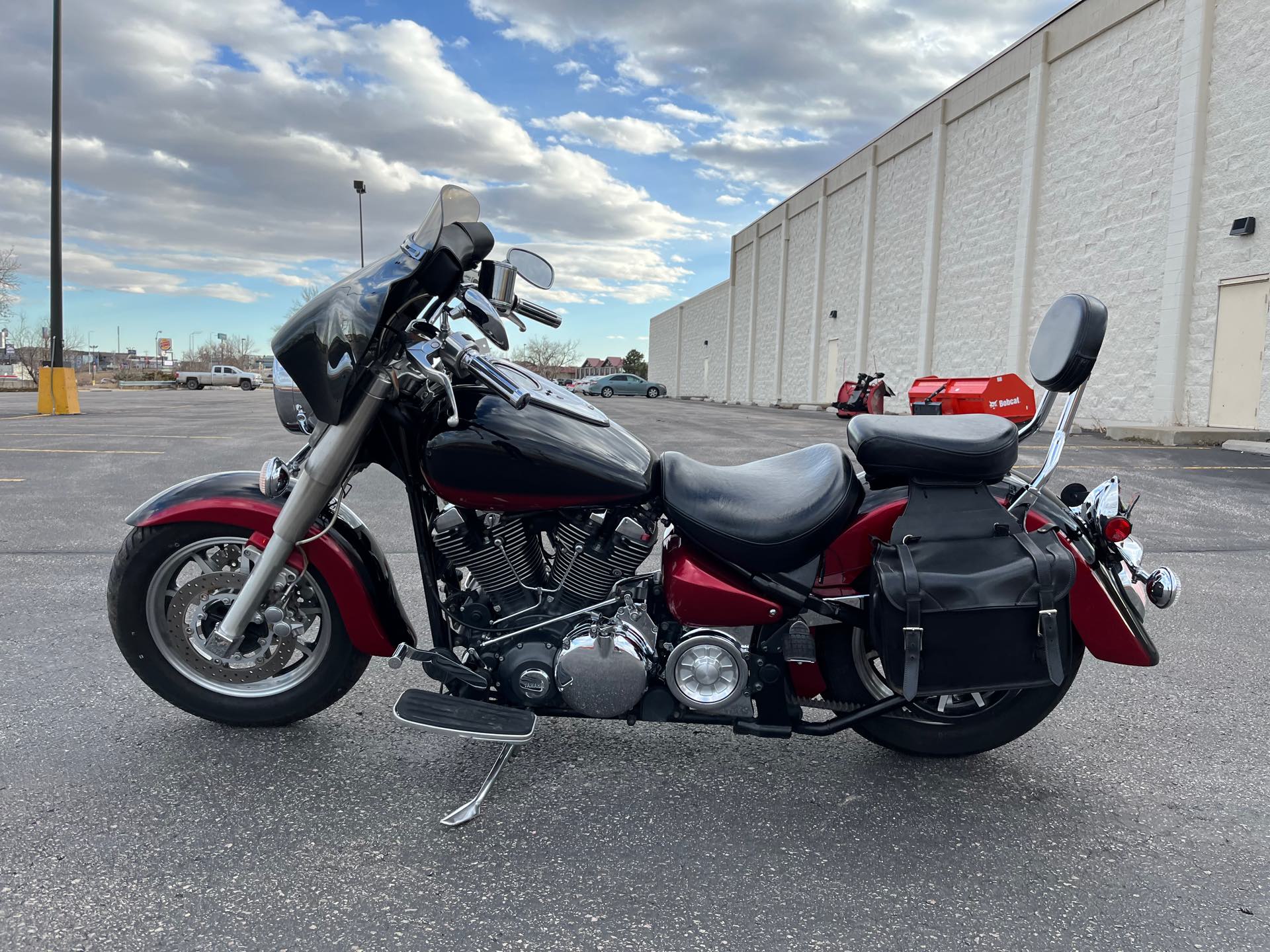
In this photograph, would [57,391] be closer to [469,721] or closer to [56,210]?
[56,210]

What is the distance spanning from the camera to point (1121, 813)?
2508 millimetres

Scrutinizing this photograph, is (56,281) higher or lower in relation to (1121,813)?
higher

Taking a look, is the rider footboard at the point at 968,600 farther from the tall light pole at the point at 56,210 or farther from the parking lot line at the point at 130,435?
the tall light pole at the point at 56,210

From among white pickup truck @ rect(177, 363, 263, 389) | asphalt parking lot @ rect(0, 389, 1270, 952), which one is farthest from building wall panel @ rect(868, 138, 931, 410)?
white pickup truck @ rect(177, 363, 263, 389)

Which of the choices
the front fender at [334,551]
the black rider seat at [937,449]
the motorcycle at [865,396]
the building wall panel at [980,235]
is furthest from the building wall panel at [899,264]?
the front fender at [334,551]

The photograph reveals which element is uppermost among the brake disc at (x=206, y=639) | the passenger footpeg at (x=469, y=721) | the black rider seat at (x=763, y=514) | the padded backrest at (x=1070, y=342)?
the padded backrest at (x=1070, y=342)

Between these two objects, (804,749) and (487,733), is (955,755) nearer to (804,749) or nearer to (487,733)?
(804,749)

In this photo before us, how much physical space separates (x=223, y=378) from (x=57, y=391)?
129ft

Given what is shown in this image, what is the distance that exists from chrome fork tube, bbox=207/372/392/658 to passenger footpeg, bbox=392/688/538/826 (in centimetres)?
59

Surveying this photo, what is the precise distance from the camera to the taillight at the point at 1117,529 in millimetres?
2334

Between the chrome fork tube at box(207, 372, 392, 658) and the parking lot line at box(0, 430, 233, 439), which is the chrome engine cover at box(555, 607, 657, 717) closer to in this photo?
the chrome fork tube at box(207, 372, 392, 658)

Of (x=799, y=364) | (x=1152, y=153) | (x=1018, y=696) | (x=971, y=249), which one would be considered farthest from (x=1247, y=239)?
(x=799, y=364)

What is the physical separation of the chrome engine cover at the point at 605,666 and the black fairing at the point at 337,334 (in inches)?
37.9

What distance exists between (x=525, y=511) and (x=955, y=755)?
159 centimetres
